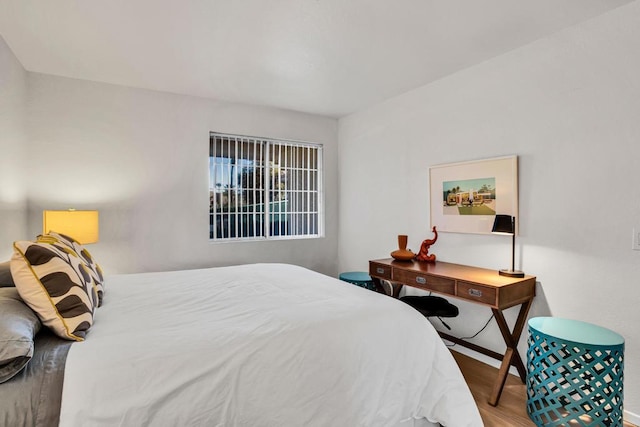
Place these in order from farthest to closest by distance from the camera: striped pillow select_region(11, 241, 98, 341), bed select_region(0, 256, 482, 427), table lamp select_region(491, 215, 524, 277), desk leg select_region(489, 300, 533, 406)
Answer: table lamp select_region(491, 215, 524, 277) < desk leg select_region(489, 300, 533, 406) < striped pillow select_region(11, 241, 98, 341) < bed select_region(0, 256, 482, 427)

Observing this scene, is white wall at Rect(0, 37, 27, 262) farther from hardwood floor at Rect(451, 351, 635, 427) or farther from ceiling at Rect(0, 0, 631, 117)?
hardwood floor at Rect(451, 351, 635, 427)

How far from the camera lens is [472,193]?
9.43ft

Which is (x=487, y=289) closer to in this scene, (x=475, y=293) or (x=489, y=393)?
(x=475, y=293)

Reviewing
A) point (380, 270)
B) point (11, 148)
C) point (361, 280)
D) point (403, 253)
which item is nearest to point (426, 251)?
point (403, 253)

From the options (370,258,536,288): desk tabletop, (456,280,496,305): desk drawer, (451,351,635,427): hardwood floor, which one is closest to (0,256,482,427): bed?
(451,351,635,427): hardwood floor

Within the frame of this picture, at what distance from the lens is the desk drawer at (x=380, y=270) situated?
3.00 metres

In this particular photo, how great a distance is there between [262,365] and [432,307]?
5.80 feet

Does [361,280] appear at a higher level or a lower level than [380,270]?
lower

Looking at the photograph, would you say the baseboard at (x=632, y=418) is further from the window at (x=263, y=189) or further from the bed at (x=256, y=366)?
the window at (x=263, y=189)

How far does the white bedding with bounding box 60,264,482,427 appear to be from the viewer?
3.82 feet

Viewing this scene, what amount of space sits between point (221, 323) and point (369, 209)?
2731 mm

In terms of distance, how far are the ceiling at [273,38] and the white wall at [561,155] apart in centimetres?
19

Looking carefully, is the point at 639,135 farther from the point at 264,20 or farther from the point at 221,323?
the point at 221,323

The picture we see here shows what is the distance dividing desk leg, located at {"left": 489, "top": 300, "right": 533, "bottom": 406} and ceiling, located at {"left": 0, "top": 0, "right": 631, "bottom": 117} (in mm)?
1889
